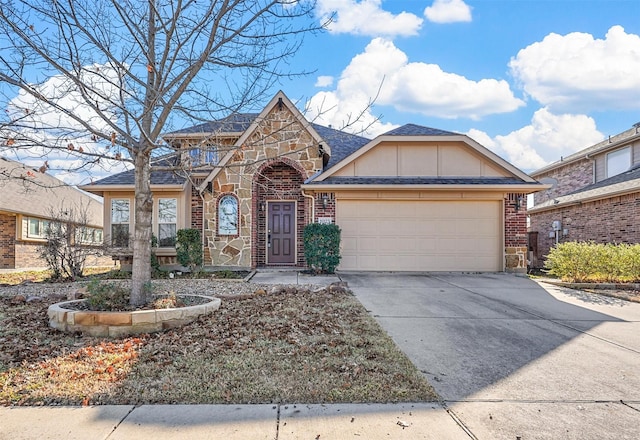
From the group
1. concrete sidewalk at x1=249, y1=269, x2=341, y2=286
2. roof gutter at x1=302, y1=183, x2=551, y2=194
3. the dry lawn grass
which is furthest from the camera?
roof gutter at x1=302, y1=183, x2=551, y2=194

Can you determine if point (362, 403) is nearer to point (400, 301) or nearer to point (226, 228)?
point (400, 301)

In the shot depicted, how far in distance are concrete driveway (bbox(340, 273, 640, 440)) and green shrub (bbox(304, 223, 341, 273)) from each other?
2365 mm

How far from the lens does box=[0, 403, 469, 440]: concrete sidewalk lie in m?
2.48

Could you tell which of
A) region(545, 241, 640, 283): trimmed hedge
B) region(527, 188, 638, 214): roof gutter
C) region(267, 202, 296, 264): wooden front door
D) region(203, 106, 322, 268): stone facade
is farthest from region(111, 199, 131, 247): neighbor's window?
region(527, 188, 638, 214): roof gutter

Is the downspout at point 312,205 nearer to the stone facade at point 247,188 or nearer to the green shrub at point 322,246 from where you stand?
the stone facade at point 247,188

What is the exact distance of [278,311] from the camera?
18.9 feet

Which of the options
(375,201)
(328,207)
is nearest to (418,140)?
(375,201)

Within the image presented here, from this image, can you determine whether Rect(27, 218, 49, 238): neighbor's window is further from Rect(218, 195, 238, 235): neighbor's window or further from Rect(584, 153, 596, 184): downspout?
Rect(584, 153, 596, 184): downspout

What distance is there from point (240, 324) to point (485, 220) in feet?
28.1

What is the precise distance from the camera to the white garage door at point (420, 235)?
35.6ft

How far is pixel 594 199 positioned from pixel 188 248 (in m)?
13.9

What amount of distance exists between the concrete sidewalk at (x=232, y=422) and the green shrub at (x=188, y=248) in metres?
7.72

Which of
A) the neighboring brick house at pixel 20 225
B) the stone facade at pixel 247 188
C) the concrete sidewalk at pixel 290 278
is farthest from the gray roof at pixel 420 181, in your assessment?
the neighboring brick house at pixel 20 225

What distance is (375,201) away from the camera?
10.9 meters
